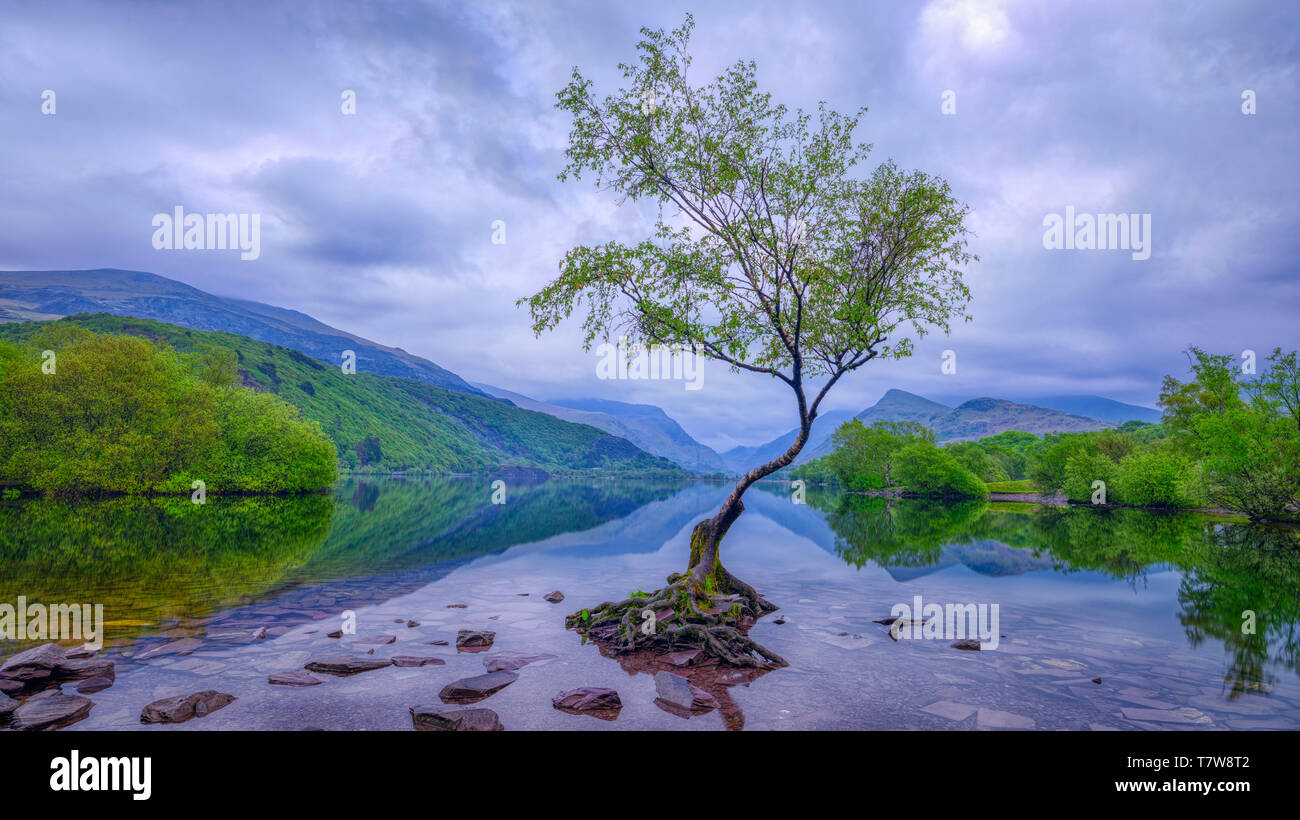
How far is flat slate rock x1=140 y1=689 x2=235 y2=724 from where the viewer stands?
10.9 meters

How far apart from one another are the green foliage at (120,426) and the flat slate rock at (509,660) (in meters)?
88.9

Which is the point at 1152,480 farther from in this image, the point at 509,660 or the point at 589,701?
the point at 589,701

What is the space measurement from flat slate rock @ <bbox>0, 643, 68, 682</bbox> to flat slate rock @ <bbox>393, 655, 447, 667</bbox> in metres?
7.19

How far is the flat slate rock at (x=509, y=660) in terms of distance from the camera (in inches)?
594

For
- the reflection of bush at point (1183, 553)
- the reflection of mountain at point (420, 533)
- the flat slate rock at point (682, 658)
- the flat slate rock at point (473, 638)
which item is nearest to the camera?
the flat slate rock at point (682, 658)

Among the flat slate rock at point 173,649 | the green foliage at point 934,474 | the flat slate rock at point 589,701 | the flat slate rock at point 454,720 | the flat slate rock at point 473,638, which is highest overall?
the flat slate rock at point 454,720

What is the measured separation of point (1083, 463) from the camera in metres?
109

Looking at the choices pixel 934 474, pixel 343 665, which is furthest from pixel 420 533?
pixel 934 474

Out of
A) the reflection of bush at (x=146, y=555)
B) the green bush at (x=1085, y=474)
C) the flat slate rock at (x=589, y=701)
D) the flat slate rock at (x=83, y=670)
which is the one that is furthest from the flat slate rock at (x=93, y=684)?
the green bush at (x=1085, y=474)

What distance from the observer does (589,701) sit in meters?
12.4

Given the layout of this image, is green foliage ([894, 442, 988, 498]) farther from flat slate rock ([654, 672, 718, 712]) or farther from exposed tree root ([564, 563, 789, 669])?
flat slate rock ([654, 672, 718, 712])

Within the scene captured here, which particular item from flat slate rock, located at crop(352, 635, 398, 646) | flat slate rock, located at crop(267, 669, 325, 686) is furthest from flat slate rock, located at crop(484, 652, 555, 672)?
flat slate rock, located at crop(267, 669, 325, 686)

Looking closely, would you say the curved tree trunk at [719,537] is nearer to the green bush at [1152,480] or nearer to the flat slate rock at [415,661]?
the flat slate rock at [415,661]
